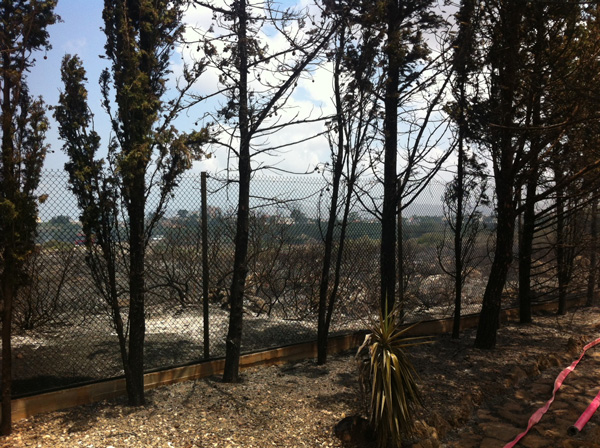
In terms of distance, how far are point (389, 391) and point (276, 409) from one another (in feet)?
4.60

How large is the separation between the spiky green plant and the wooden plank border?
2.22 meters

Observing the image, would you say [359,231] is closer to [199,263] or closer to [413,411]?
[199,263]

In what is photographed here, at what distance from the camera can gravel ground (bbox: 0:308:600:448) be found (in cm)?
421

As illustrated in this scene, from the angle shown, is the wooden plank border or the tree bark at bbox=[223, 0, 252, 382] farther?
the tree bark at bbox=[223, 0, 252, 382]

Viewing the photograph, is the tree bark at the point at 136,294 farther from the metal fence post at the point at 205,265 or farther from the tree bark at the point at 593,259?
the tree bark at the point at 593,259

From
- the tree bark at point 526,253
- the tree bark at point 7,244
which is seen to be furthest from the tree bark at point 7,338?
the tree bark at point 526,253

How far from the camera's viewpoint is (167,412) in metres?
4.69

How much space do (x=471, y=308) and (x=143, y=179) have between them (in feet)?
23.7

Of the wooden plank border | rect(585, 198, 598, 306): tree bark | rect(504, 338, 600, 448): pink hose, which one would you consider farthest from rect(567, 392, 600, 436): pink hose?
rect(585, 198, 598, 306): tree bark

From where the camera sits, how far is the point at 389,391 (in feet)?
12.8

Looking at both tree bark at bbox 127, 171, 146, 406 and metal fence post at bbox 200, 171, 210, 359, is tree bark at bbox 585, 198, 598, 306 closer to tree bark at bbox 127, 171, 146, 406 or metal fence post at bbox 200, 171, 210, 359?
metal fence post at bbox 200, 171, 210, 359

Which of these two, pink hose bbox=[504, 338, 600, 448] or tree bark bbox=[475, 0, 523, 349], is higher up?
tree bark bbox=[475, 0, 523, 349]

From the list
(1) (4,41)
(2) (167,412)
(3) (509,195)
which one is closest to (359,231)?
(3) (509,195)

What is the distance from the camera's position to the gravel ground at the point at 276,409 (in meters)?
4.21
